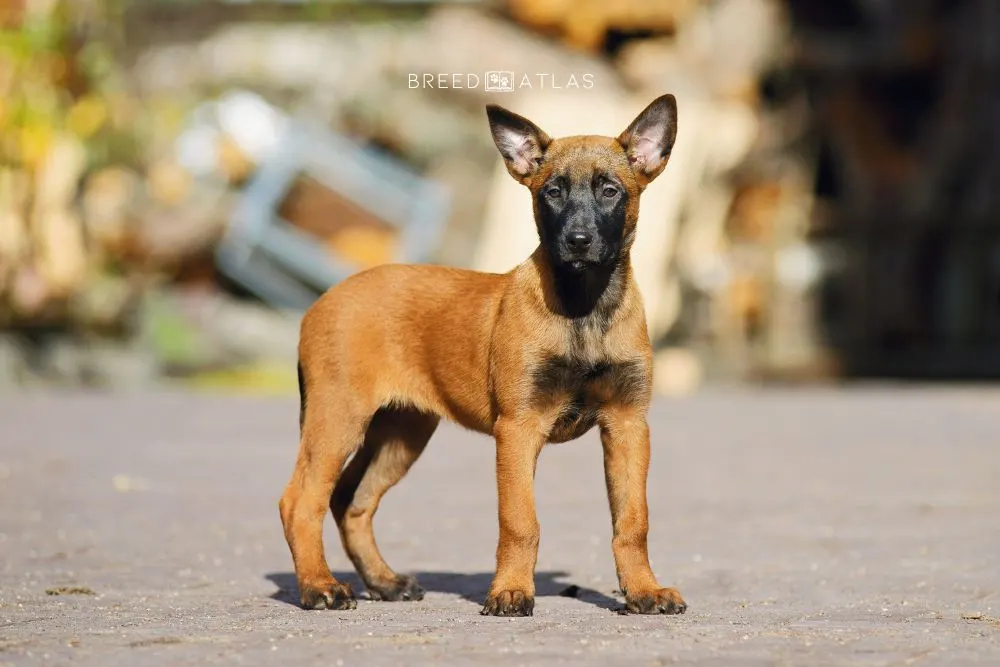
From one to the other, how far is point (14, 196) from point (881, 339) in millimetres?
9113

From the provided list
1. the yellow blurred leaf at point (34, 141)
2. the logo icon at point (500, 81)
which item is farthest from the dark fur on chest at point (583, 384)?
the yellow blurred leaf at point (34, 141)

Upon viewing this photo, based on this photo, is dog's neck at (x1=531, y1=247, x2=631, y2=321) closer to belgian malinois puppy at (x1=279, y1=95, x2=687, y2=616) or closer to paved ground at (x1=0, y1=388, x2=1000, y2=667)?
belgian malinois puppy at (x1=279, y1=95, x2=687, y2=616)

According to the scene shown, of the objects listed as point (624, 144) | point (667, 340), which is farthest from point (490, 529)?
point (667, 340)

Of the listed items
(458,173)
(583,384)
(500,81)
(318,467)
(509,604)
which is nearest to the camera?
(509,604)

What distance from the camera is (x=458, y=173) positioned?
55.3 feet

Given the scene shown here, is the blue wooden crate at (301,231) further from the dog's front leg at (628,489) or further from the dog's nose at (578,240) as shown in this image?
the dog's nose at (578,240)

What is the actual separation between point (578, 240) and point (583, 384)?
0.46 metres

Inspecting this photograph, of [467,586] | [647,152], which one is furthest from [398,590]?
[647,152]

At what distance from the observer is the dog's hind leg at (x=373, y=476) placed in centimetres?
568

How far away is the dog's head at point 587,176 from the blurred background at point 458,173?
10540mm

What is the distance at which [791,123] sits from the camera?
56.4 feet

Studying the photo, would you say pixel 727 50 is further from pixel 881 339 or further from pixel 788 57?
pixel 881 339

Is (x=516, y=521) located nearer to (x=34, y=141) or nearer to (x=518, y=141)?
(x=518, y=141)

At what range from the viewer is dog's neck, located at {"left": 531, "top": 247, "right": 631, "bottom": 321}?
16.7ft
